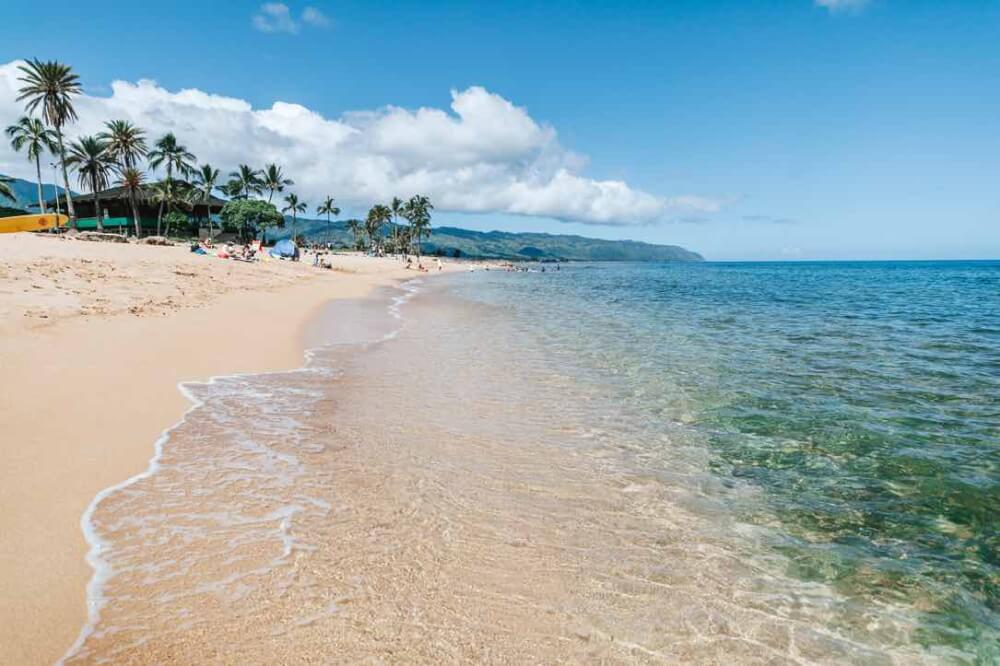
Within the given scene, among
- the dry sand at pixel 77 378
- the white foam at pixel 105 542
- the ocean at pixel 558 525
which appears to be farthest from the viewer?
the dry sand at pixel 77 378

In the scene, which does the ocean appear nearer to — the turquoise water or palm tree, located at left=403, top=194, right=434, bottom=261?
the turquoise water

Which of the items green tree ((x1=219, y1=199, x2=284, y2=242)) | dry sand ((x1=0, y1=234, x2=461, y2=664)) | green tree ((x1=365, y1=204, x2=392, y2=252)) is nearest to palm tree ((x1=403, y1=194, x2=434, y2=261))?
green tree ((x1=365, y1=204, x2=392, y2=252))

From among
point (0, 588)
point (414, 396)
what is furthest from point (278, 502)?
point (414, 396)

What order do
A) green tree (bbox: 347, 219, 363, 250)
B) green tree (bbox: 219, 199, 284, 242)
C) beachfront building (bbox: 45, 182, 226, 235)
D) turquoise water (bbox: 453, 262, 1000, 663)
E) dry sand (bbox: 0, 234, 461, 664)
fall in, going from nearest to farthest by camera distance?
1. dry sand (bbox: 0, 234, 461, 664)
2. turquoise water (bbox: 453, 262, 1000, 663)
3. beachfront building (bbox: 45, 182, 226, 235)
4. green tree (bbox: 219, 199, 284, 242)
5. green tree (bbox: 347, 219, 363, 250)

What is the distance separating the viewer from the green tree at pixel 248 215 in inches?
2995

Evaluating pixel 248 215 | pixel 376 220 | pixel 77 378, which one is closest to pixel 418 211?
pixel 376 220

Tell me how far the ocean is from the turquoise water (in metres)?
0.04

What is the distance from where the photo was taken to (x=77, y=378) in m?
8.52

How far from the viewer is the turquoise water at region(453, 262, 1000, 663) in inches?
177

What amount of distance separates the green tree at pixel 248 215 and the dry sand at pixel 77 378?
56.3 meters

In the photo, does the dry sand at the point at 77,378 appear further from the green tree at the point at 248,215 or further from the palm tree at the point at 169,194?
the green tree at the point at 248,215

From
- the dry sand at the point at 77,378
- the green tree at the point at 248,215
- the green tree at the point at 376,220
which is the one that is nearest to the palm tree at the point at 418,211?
the green tree at the point at 376,220

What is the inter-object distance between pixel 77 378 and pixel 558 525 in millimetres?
8419

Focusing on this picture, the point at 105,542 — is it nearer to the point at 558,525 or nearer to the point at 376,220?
the point at 558,525
